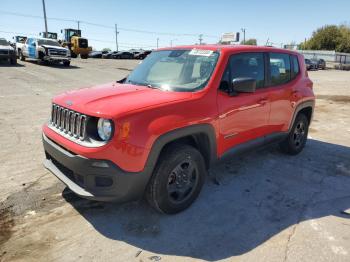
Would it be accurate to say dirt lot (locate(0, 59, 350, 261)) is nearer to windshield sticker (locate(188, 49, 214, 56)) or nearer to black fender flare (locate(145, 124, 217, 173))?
black fender flare (locate(145, 124, 217, 173))

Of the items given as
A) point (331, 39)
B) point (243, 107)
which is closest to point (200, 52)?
point (243, 107)

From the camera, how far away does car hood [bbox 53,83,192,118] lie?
3156mm

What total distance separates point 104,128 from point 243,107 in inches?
75.0

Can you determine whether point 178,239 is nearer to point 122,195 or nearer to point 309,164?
point 122,195

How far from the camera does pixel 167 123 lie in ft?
10.8

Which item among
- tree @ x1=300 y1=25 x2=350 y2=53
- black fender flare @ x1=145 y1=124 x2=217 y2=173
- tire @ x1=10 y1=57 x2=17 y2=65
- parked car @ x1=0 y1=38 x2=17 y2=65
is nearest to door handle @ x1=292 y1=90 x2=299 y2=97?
black fender flare @ x1=145 y1=124 x2=217 y2=173

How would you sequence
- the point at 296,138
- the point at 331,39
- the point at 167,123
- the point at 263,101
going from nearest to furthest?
the point at 167,123 → the point at 263,101 → the point at 296,138 → the point at 331,39

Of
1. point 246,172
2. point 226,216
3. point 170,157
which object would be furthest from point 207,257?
point 246,172

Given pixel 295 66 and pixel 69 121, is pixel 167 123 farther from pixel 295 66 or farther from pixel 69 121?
pixel 295 66

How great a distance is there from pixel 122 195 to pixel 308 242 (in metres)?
1.86

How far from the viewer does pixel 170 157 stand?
136 inches

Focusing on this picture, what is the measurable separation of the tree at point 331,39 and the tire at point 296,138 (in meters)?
75.0

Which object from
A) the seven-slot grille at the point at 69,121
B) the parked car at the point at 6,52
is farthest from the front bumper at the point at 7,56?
the seven-slot grille at the point at 69,121

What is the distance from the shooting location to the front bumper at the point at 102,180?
3.06m
